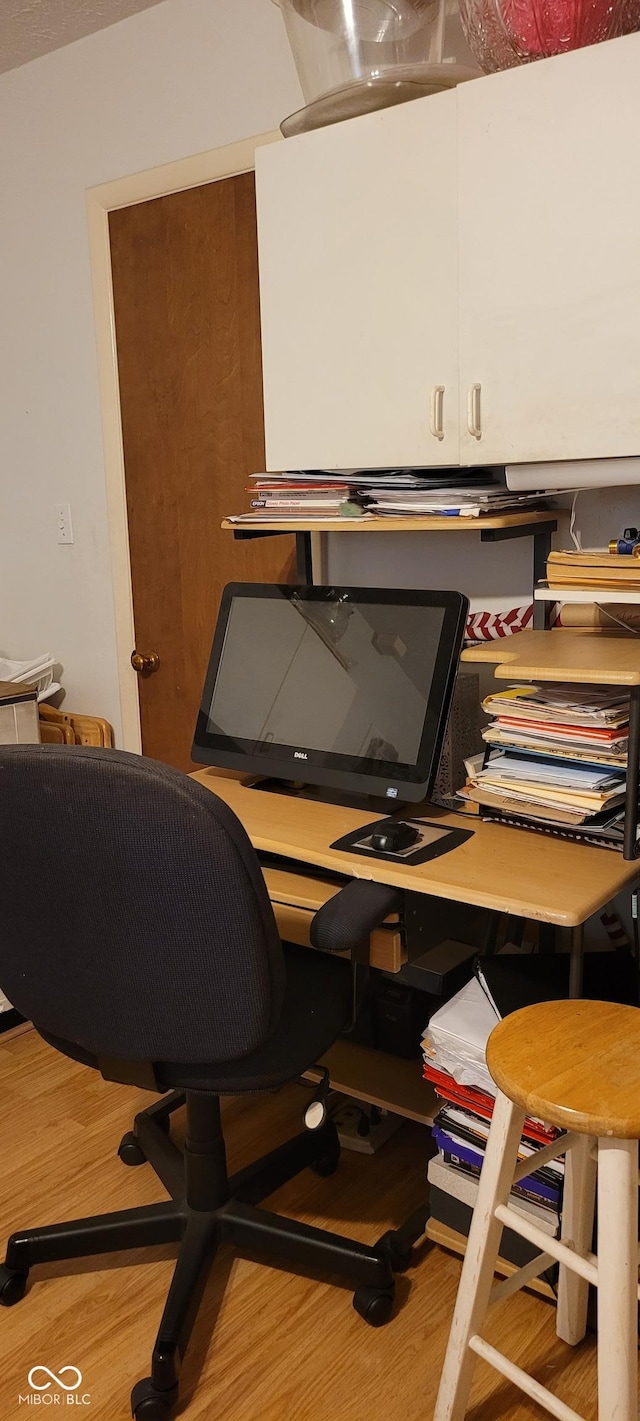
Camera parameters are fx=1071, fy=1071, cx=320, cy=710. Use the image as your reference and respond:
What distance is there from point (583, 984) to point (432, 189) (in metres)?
1.31

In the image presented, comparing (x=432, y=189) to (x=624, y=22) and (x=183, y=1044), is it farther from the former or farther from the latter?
(x=183, y=1044)

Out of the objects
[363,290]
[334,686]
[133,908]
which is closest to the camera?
[133,908]

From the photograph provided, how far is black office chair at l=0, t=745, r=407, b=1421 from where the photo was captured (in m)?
1.30

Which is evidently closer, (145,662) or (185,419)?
(185,419)

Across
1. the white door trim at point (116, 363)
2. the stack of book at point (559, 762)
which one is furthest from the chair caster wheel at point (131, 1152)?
the white door trim at point (116, 363)

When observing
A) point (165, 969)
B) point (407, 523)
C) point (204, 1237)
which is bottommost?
point (204, 1237)

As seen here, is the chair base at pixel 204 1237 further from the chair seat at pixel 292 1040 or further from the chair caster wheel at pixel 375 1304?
the chair seat at pixel 292 1040

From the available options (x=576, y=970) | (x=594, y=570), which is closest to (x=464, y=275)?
(x=594, y=570)

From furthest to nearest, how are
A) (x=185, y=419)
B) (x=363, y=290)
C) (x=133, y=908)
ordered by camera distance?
(x=185, y=419) < (x=363, y=290) < (x=133, y=908)

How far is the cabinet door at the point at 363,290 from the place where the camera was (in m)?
1.75

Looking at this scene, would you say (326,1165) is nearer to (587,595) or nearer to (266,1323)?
(266,1323)

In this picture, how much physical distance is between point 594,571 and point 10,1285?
1483 mm

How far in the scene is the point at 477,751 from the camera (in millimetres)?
2064

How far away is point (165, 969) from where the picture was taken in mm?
1381
